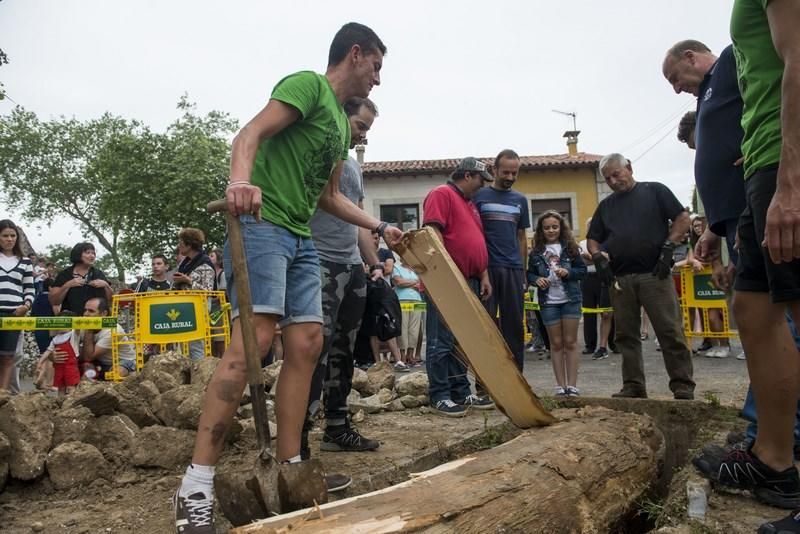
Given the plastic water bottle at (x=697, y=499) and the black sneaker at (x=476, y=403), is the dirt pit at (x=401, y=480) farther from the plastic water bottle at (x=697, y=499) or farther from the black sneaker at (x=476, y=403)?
the black sneaker at (x=476, y=403)

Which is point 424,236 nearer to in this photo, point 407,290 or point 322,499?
point 322,499

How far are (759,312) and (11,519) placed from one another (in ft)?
10.4

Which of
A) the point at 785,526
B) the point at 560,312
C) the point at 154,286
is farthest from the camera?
the point at 154,286

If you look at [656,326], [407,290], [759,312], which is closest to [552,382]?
[656,326]

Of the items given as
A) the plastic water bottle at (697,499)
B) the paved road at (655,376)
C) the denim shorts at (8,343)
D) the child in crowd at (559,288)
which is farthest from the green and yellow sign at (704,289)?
the denim shorts at (8,343)

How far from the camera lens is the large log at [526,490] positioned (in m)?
1.79

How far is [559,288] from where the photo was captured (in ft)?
18.0

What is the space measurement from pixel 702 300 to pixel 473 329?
5581 millimetres

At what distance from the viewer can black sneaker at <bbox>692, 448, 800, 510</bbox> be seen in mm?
2307

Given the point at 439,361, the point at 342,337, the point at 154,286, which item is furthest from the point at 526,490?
the point at 154,286

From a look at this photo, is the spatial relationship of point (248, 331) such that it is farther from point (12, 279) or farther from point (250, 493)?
point (12, 279)

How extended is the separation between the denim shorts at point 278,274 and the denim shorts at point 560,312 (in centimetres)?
322

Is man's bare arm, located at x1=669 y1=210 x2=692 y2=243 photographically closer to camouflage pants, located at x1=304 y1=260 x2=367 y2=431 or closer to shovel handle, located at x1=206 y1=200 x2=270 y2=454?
camouflage pants, located at x1=304 y1=260 x2=367 y2=431

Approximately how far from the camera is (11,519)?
2.67m
